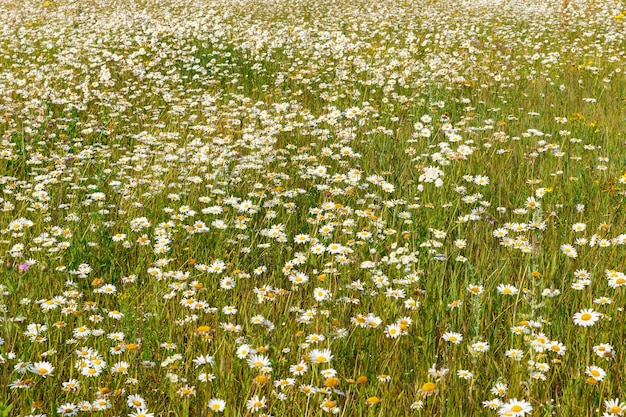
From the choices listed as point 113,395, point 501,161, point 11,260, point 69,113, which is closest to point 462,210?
point 501,161

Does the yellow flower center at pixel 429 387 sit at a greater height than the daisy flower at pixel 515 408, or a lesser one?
greater

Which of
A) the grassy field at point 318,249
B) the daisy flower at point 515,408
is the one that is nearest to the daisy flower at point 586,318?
the grassy field at point 318,249

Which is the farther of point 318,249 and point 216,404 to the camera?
point 318,249

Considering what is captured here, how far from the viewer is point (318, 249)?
333 centimetres

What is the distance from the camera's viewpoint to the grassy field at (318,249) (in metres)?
2.24

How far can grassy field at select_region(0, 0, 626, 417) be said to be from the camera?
2242mm

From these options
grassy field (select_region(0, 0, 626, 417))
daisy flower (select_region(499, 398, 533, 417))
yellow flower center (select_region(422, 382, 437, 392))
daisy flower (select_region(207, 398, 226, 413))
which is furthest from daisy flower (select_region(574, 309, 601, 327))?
daisy flower (select_region(207, 398, 226, 413))

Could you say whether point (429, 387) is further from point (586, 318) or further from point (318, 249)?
point (318, 249)

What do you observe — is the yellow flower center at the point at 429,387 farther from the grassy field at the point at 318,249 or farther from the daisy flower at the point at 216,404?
the daisy flower at the point at 216,404

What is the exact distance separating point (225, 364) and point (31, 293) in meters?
1.12

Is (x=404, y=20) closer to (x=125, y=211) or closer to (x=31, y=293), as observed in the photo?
(x=125, y=211)

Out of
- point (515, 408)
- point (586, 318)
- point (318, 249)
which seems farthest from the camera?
point (318, 249)

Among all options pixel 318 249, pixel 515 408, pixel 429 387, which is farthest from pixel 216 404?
pixel 318 249

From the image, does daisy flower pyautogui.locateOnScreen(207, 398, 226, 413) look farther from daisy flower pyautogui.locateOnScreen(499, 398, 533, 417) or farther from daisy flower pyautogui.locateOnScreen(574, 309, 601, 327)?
daisy flower pyautogui.locateOnScreen(574, 309, 601, 327)
